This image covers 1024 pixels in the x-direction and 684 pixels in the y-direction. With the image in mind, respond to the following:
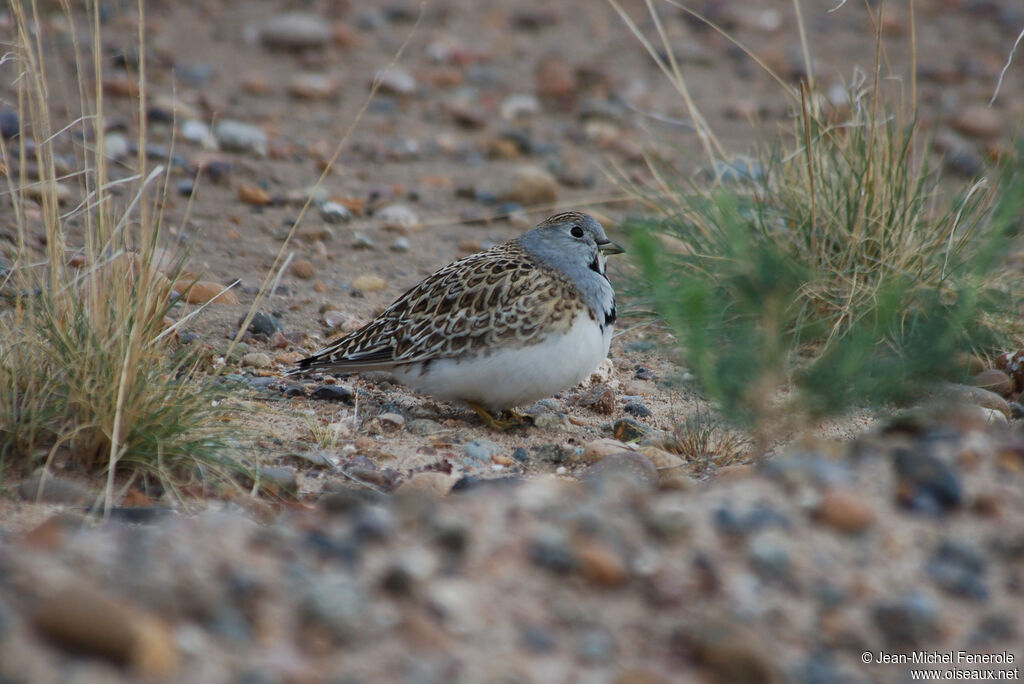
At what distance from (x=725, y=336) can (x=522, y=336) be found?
0.90 m

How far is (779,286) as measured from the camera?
16.2 feet

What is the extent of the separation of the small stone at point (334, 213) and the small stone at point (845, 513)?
5212mm

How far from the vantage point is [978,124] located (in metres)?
9.99

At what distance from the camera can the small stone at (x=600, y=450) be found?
4906 mm

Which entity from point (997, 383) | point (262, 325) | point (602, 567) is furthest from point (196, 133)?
point (602, 567)

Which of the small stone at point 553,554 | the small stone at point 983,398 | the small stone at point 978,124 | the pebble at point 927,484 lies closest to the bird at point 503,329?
the small stone at point 983,398

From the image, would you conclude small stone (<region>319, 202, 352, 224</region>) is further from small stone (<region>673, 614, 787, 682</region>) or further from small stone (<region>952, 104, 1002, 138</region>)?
small stone (<region>673, 614, 787, 682</region>)

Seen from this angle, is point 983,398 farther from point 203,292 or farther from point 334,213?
point 334,213

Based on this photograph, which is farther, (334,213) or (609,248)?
(334,213)

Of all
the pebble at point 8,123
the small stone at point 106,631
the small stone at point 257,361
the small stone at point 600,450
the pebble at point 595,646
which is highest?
the small stone at point 106,631

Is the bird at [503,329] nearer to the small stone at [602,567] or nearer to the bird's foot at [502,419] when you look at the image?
the bird's foot at [502,419]

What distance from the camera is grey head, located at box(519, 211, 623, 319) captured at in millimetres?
5270

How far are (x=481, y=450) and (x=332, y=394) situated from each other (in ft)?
3.04

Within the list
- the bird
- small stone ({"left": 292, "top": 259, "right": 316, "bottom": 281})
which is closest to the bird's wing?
the bird
